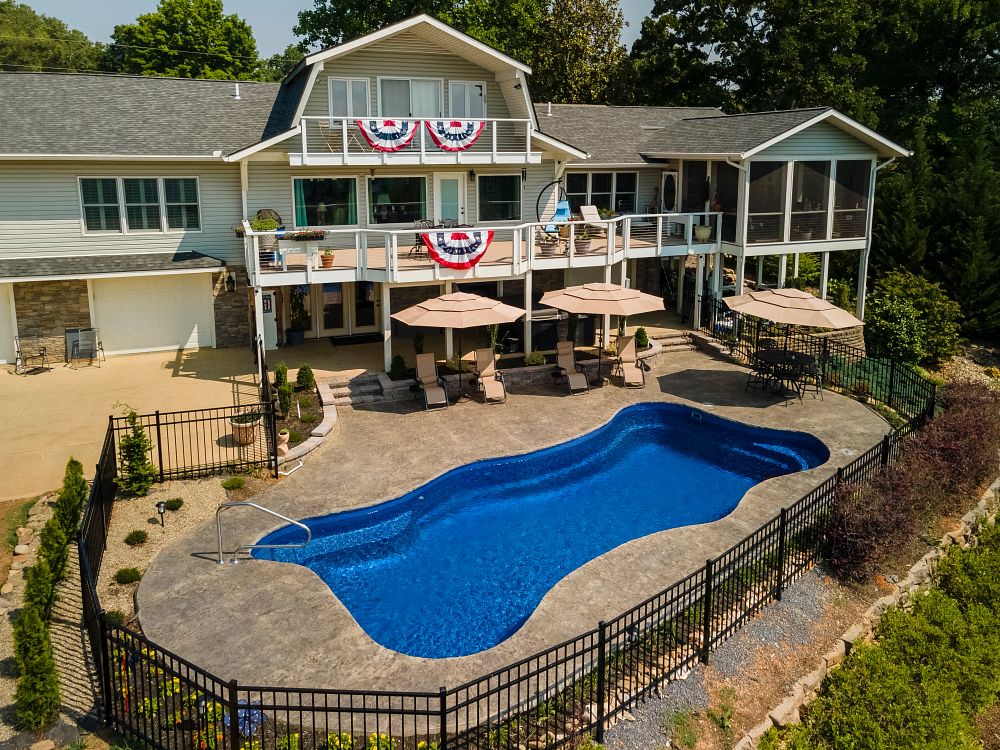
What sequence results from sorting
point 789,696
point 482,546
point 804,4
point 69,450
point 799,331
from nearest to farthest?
point 789,696 → point 482,546 → point 69,450 → point 799,331 → point 804,4

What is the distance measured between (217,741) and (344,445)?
9574 millimetres

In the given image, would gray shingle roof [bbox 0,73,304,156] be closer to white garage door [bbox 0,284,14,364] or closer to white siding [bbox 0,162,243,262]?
white siding [bbox 0,162,243,262]

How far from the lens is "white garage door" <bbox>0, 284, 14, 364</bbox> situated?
23.1 m

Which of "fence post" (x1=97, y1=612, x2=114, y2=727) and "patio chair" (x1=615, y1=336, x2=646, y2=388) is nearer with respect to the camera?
"fence post" (x1=97, y1=612, x2=114, y2=727)

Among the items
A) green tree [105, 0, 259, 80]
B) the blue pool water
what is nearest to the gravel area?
the blue pool water

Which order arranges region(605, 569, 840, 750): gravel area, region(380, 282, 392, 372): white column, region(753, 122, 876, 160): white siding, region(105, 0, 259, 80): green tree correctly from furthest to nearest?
region(105, 0, 259, 80): green tree < region(753, 122, 876, 160): white siding < region(380, 282, 392, 372): white column < region(605, 569, 840, 750): gravel area

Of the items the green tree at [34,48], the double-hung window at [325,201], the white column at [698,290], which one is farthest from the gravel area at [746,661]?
the green tree at [34,48]

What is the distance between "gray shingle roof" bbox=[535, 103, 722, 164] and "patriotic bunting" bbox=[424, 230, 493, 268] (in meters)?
8.45

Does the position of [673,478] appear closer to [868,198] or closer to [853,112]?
[868,198]

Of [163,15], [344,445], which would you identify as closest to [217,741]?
[344,445]

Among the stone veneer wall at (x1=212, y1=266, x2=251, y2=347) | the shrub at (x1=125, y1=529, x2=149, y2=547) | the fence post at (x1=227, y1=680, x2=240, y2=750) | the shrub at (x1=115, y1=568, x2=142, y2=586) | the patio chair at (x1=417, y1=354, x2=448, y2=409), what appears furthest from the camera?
the stone veneer wall at (x1=212, y1=266, x2=251, y2=347)

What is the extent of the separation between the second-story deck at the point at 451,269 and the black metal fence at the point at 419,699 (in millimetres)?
11278

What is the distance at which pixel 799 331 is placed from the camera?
26.6 m

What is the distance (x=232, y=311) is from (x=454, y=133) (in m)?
8.55
